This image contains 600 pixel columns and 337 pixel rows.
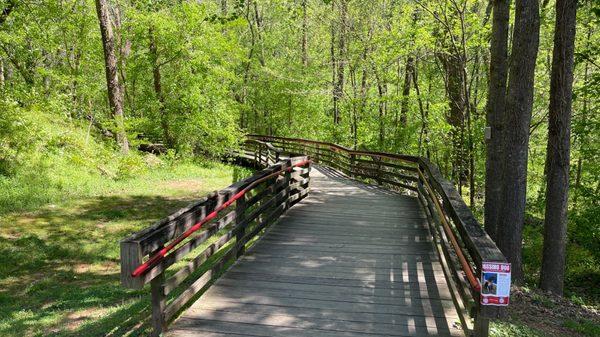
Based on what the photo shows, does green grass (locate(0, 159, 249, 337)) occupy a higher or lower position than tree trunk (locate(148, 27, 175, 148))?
lower

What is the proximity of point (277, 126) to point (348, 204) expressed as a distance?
872 inches

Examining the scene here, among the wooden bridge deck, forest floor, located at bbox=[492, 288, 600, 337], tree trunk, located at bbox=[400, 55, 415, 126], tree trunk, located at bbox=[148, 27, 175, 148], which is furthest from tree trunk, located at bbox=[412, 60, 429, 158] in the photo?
forest floor, located at bbox=[492, 288, 600, 337]

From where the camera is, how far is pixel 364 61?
21062mm

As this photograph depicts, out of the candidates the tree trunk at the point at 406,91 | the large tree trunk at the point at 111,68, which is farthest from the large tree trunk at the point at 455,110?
the large tree trunk at the point at 111,68

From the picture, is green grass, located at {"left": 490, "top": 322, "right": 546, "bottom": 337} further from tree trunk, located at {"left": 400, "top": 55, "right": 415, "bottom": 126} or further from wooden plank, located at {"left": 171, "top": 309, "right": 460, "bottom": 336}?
tree trunk, located at {"left": 400, "top": 55, "right": 415, "bottom": 126}

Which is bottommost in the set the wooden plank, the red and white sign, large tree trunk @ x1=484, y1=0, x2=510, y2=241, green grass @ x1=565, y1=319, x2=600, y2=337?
green grass @ x1=565, y1=319, x2=600, y2=337

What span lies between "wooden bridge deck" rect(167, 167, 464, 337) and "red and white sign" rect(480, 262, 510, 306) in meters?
0.93

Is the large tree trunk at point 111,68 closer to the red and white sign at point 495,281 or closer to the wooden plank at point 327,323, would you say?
the wooden plank at point 327,323

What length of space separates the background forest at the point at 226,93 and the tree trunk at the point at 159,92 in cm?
6

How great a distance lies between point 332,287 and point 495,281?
2223 millimetres

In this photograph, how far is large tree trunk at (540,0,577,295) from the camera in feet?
26.6

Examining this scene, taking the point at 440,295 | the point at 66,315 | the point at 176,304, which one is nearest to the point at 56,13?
the point at 66,315

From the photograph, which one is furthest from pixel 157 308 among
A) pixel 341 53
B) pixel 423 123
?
pixel 341 53

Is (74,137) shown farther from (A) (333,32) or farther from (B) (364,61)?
(A) (333,32)
